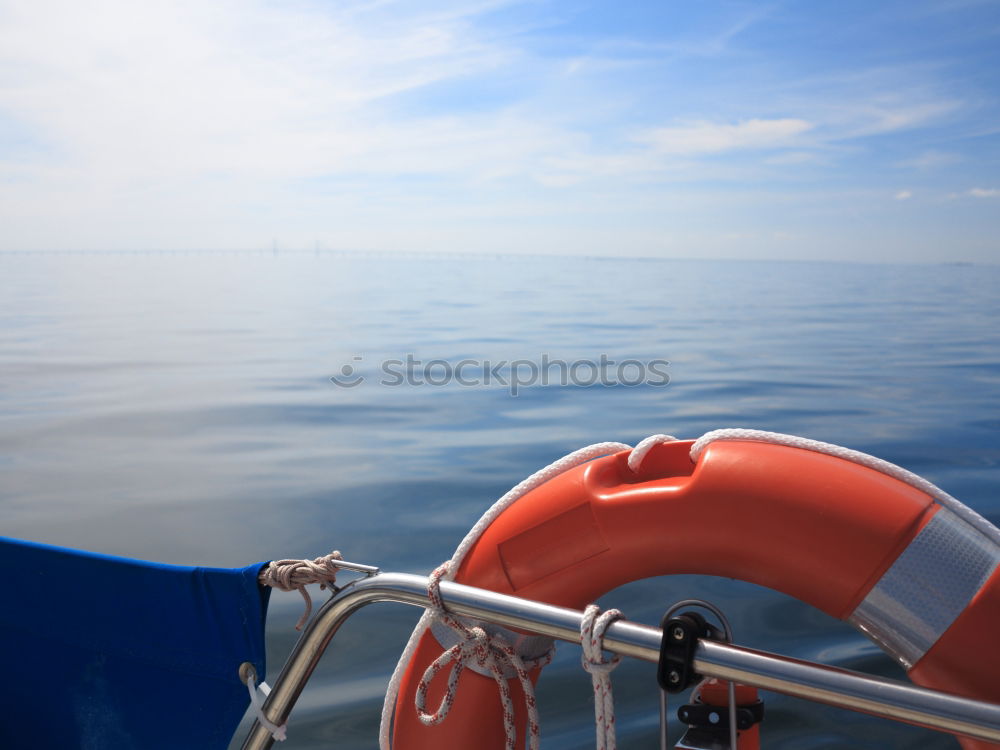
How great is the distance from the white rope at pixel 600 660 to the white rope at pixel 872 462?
10.4 inches

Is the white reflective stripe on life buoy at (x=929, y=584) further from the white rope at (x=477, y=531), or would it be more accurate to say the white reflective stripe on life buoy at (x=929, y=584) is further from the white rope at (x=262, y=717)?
the white rope at (x=262, y=717)

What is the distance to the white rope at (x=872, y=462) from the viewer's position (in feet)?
3.48

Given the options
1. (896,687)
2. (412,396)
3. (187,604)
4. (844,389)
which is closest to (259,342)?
(412,396)

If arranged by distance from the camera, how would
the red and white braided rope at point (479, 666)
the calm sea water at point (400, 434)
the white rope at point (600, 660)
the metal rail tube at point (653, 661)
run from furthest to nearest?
the calm sea water at point (400, 434)
the red and white braided rope at point (479, 666)
the white rope at point (600, 660)
the metal rail tube at point (653, 661)

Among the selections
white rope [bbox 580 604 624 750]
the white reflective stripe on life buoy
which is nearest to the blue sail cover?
white rope [bbox 580 604 624 750]

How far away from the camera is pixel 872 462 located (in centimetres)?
111

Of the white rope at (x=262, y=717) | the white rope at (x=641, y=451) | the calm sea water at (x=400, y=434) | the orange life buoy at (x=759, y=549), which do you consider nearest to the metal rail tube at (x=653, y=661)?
the white rope at (x=262, y=717)

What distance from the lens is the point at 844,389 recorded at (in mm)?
6891

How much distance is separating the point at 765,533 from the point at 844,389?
627 centimetres

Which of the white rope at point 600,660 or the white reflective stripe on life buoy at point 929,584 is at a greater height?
the white reflective stripe on life buoy at point 929,584

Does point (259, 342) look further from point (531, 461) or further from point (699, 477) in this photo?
point (699, 477)

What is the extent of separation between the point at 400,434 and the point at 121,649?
154 inches

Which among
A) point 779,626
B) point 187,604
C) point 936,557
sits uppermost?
point 936,557

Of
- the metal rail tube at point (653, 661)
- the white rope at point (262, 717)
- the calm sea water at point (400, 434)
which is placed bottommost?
the calm sea water at point (400, 434)
